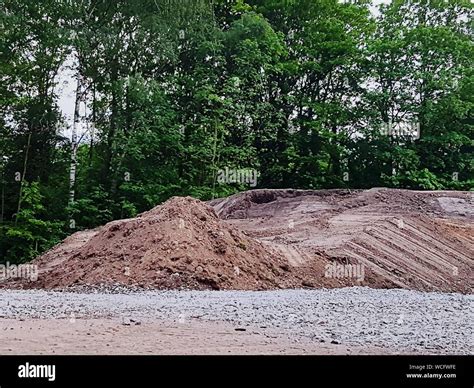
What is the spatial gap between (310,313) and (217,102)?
1544 cm

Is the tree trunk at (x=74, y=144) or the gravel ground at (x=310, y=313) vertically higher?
the tree trunk at (x=74, y=144)

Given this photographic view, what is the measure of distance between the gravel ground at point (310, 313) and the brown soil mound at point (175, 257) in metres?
1.21

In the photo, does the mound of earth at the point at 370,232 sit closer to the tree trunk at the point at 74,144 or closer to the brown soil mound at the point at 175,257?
the brown soil mound at the point at 175,257

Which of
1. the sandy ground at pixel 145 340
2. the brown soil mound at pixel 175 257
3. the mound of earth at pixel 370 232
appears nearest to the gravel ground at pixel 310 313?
the sandy ground at pixel 145 340

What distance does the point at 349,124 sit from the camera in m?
26.1

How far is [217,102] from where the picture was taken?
21.9 meters

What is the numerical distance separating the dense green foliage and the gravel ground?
38.9 ft

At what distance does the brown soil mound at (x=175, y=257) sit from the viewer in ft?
35.0

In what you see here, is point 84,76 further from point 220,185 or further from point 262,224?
point 262,224

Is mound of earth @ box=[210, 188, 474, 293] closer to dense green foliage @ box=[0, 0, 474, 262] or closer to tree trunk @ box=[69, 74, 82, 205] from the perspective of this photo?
dense green foliage @ box=[0, 0, 474, 262]

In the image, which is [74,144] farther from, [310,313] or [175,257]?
[310,313]

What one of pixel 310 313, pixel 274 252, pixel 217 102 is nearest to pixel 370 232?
pixel 274 252

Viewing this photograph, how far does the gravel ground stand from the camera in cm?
578
